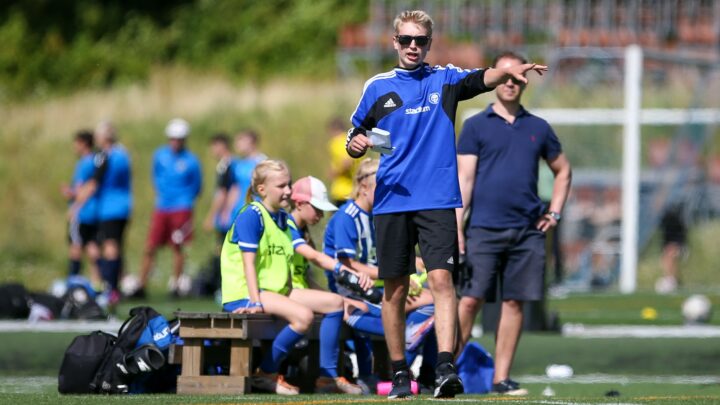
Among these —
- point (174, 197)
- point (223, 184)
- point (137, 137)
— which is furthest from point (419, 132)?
point (137, 137)

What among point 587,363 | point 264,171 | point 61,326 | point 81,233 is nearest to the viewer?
point 264,171

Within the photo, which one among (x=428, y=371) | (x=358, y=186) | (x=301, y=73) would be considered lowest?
(x=428, y=371)

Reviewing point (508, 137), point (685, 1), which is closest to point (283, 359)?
point (508, 137)

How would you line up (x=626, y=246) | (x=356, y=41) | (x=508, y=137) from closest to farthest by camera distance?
(x=508, y=137)
(x=626, y=246)
(x=356, y=41)

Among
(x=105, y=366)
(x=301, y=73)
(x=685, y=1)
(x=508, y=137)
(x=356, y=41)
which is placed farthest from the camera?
(x=301, y=73)

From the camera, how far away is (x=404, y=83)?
335 inches

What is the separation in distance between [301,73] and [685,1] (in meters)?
9.43

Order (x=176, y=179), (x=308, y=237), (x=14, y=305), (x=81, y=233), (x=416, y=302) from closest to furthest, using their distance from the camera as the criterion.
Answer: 1. (x=416, y=302)
2. (x=308, y=237)
3. (x=14, y=305)
4. (x=81, y=233)
5. (x=176, y=179)

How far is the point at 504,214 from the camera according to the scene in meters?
10.0

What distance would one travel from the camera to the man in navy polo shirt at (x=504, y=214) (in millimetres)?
10023

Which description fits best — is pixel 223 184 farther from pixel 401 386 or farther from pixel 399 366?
pixel 401 386

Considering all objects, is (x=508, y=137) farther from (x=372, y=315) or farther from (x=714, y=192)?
(x=714, y=192)

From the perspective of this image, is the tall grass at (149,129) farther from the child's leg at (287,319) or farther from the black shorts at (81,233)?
the child's leg at (287,319)

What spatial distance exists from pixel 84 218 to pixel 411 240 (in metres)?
10.9
